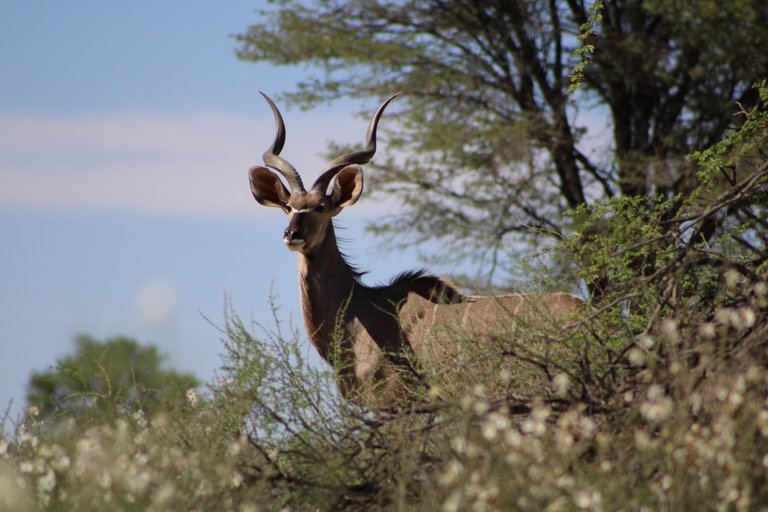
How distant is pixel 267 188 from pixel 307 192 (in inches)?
20.8

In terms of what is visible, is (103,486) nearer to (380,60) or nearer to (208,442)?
(208,442)

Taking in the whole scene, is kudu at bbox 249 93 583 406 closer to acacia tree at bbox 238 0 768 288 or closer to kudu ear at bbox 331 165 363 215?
kudu ear at bbox 331 165 363 215

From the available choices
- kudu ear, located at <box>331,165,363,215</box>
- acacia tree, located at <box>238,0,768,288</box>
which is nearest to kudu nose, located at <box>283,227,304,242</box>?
kudu ear, located at <box>331,165,363,215</box>

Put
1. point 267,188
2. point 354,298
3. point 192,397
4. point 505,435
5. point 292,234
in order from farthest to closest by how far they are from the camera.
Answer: point 267,188 → point 354,298 → point 292,234 → point 192,397 → point 505,435

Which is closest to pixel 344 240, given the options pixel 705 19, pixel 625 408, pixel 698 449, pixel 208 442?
pixel 208 442

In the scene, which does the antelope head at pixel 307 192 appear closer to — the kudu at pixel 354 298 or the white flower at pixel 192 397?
the kudu at pixel 354 298

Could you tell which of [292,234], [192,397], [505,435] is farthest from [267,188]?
[505,435]

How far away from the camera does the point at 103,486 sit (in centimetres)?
378

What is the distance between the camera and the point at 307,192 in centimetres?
745

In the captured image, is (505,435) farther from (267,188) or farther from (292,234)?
(267,188)

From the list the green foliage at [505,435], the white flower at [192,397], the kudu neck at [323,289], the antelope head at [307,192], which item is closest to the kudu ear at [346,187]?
the antelope head at [307,192]

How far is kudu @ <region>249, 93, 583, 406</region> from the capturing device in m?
6.78

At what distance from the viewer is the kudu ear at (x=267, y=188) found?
772 centimetres

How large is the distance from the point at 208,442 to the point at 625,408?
1648mm
